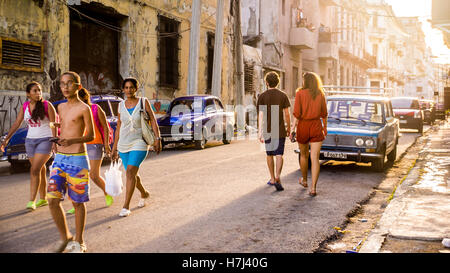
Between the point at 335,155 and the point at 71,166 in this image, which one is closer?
the point at 71,166

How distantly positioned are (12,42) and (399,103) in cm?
1841

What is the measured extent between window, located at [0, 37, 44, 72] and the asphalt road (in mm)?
5125

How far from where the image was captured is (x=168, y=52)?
2269 cm

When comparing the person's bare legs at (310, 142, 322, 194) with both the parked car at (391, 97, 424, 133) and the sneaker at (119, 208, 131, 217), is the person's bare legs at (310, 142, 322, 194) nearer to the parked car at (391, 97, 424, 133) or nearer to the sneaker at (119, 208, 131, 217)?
the sneaker at (119, 208, 131, 217)

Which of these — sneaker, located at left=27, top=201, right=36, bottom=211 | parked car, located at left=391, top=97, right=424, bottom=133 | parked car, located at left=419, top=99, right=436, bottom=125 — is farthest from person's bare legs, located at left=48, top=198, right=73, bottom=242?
parked car, located at left=419, top=99, right=436, bottom=125

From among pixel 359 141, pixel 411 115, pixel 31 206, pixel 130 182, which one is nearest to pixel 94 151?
pixel 130 182

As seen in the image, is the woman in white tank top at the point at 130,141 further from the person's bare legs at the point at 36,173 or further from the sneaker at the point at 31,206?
the sneaker at the point at 31,206

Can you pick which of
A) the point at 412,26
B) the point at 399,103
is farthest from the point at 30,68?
the point at 412,26

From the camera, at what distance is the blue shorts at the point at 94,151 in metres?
6.96

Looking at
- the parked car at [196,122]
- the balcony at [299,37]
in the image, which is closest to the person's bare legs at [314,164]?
the parked car at [196,122]

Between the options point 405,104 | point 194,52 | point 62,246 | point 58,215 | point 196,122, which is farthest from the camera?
point 405,104

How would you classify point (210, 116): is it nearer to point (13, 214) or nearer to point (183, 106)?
point (183, 106)

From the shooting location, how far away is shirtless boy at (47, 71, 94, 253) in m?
4.56

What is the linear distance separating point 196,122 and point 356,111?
5592mm
